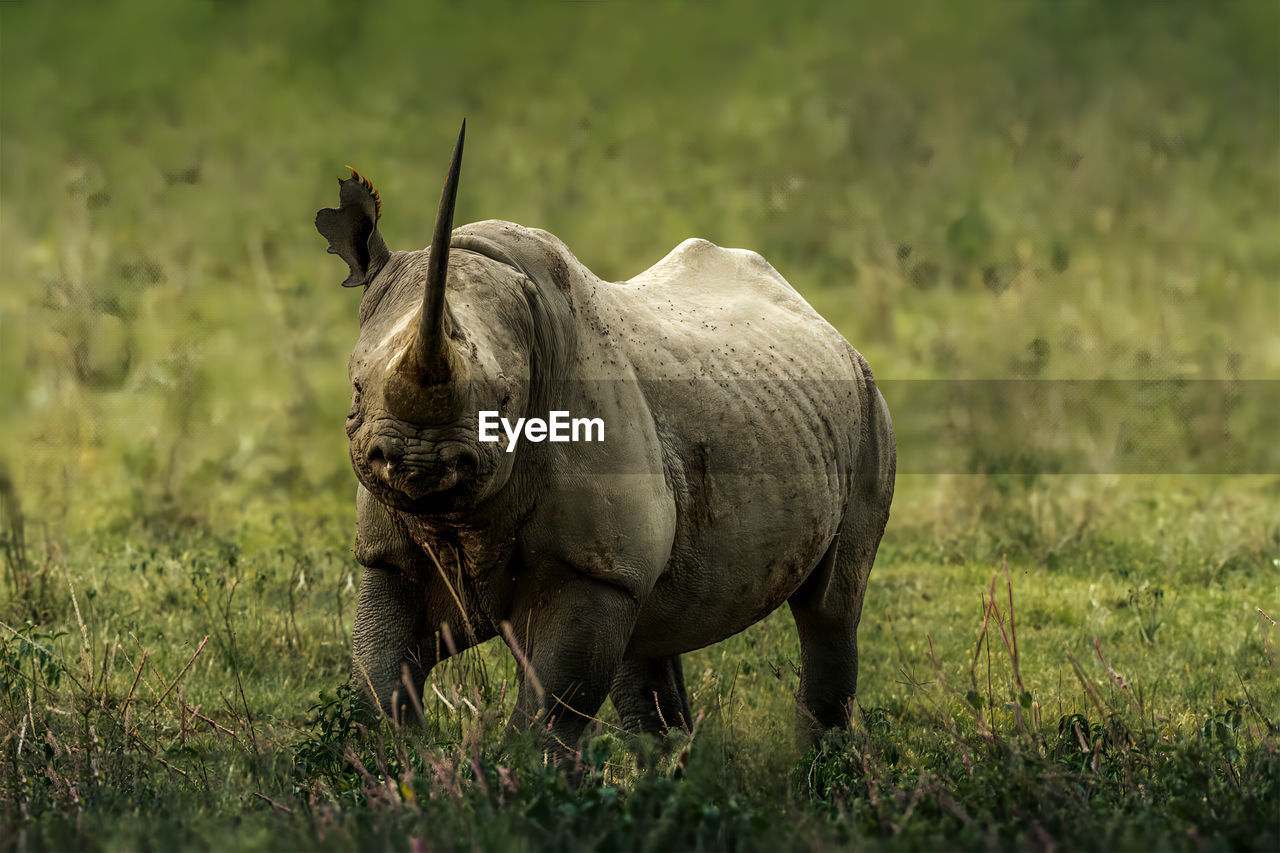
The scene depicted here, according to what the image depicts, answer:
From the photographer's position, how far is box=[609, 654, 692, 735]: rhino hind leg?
21.1 feet

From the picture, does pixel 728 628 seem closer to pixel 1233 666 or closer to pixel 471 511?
pixel 471 511

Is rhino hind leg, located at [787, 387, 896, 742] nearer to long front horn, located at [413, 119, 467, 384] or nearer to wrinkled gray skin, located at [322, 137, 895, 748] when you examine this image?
wrinkled gray skin, located at [322, 137, 895, 748]

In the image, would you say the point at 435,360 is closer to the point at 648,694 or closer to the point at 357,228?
the point at 357,228

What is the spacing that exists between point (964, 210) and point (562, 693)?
1202 centimetres

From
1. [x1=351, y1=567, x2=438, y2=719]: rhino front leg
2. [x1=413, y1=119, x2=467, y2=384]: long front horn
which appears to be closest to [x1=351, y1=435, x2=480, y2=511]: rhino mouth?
[x1=413, y1=119, x2=467, y2=384]: long front horn

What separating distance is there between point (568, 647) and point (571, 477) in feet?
1.65

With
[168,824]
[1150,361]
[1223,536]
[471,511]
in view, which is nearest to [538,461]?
[471,511]

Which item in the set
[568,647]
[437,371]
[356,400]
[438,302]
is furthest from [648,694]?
[438,302]

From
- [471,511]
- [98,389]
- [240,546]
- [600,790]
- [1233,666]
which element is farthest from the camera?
[98,389]

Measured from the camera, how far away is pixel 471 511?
14.2 feet

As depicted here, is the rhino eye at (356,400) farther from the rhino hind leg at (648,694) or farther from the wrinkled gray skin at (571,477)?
the rhino hind leg at (648,694)

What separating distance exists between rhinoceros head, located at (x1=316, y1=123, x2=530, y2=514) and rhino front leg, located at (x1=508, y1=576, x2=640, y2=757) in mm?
544

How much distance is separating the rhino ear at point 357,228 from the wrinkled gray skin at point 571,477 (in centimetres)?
6

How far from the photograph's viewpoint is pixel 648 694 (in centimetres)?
646
